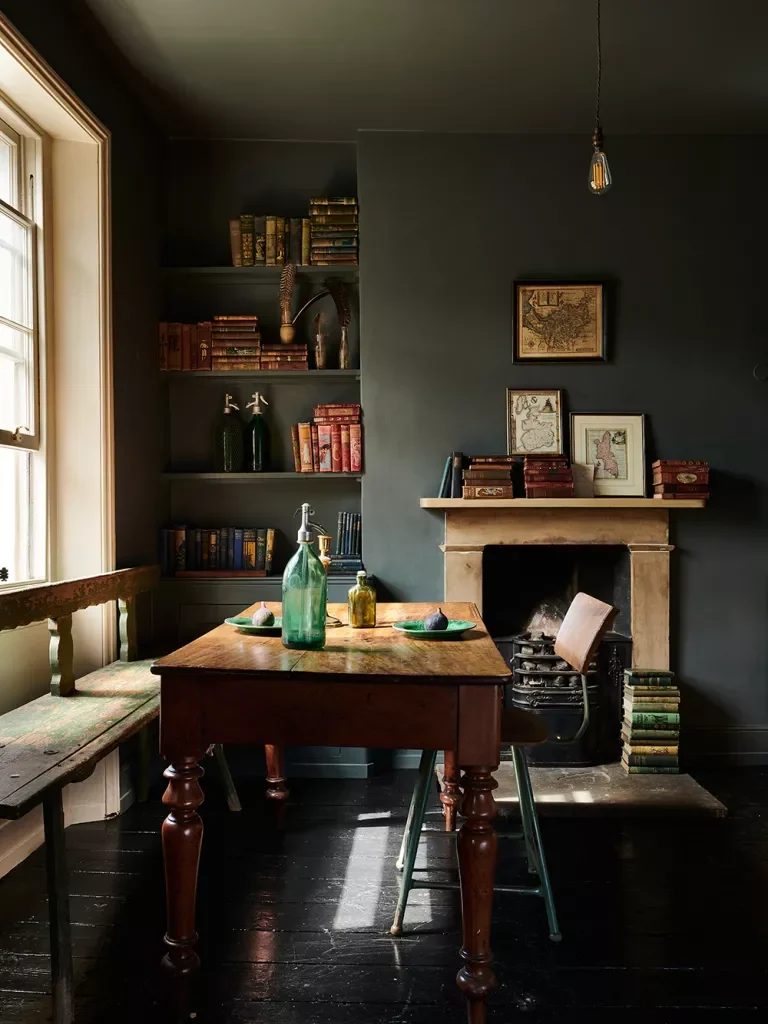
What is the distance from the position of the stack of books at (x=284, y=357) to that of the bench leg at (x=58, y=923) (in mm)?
2609

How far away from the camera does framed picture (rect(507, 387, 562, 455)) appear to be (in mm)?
4094

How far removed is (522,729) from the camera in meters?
2.43

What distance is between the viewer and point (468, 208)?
13.5 feet

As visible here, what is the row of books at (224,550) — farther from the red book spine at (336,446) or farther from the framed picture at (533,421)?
the framed picture at (533,421)

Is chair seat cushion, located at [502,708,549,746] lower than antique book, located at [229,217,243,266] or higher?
lower

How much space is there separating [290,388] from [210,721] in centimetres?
263

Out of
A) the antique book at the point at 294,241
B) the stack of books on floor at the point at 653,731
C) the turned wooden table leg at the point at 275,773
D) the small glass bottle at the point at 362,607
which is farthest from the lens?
the antique book at the point at 294,241

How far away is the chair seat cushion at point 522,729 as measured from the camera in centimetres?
234

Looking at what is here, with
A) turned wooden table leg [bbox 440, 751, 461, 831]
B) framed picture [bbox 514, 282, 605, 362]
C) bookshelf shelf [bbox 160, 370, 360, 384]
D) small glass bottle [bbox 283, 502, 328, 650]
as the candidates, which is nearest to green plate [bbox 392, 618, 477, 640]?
small glass bottle [bbox 283, 502, 328, 650]

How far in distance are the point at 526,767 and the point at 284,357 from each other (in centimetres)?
250

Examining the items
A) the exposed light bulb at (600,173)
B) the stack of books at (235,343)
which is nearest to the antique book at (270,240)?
the stack of books at (235,343)

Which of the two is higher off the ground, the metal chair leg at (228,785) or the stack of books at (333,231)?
the stack of books at (333,231)

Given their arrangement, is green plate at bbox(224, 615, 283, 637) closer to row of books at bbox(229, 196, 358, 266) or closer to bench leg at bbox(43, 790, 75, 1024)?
bench leg at bbox(43, 790, 75, 1024)

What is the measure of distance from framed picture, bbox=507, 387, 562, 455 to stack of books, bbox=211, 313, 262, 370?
1.35m
